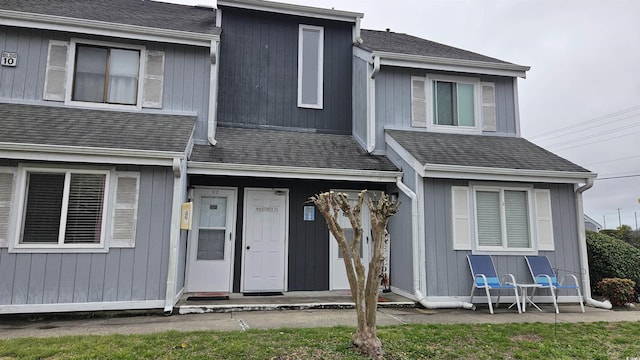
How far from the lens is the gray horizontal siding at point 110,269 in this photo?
18.7 feet

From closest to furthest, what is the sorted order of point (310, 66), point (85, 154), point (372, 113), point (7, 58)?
point (85, 154)
point (7, 58)
point (372, 113)
point (310, 66)

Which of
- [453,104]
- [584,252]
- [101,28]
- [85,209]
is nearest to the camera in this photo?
[85,209]

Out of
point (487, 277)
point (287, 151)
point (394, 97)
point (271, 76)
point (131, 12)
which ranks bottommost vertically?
point (487, 277)

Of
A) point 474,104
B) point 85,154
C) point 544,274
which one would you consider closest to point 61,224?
point 85,154

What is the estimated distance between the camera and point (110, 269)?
19.6 feet

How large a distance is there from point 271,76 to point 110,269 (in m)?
5.52

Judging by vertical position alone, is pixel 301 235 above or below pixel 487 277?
above

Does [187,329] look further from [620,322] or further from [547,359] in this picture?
[620,322]

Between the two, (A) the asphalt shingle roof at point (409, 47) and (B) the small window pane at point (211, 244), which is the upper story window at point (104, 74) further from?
(A) the asphalt shingle roof at point (409, 47)

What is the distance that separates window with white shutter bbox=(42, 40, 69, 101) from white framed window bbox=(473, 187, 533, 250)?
844 cm

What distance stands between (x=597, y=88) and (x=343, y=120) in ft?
65.2

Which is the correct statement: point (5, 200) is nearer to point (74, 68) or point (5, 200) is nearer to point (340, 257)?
point (74, 68)

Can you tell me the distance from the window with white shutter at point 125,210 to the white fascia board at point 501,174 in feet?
16.7

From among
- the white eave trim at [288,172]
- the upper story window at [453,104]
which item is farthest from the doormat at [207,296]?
the upper story window at [453,104]
